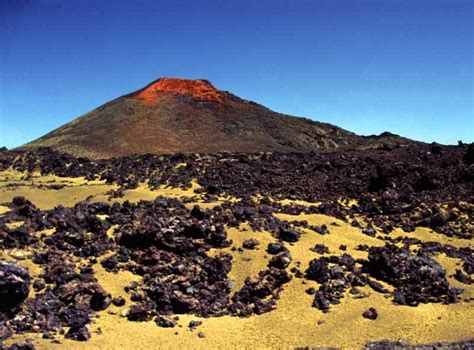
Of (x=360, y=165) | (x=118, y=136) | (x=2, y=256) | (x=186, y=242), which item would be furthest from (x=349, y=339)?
(x=118, y=136)

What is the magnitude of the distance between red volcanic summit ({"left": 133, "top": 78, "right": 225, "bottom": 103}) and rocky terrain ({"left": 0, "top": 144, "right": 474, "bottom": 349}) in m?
52.1

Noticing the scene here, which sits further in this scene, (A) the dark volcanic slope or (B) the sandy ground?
(A) the dark volcanic slope

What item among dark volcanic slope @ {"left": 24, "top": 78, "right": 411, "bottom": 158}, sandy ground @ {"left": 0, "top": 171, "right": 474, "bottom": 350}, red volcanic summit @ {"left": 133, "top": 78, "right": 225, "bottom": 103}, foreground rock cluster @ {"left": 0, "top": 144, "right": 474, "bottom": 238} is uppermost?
red volcanic summit @ {"left": 133, "top": 78, "right": 225, "bottom": 103}

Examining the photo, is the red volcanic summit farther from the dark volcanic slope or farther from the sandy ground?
the sandy ground

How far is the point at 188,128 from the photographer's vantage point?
76.6 meters

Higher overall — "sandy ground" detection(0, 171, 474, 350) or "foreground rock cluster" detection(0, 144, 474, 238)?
"foreground rock cluster" detection(0, 144, 474, 238)

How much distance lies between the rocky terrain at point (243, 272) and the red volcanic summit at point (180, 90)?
5208 cm

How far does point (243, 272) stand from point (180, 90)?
232ft

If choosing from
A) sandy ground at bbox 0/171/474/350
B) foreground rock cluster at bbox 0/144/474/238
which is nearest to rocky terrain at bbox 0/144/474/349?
sandy ground at bbox 0/171/474/350

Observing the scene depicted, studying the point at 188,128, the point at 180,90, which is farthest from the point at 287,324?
the point at 180,90

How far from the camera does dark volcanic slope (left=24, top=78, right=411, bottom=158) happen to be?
68812 millimetres

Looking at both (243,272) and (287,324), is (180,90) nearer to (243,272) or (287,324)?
(243,272)

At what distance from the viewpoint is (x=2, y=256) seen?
22797mm

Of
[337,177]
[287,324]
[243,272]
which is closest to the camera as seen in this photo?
[287,324]
